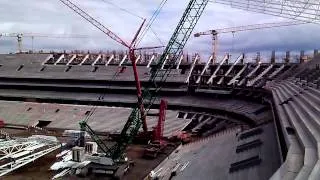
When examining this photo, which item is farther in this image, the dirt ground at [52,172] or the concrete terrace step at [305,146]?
the dirt ground at [52,172]

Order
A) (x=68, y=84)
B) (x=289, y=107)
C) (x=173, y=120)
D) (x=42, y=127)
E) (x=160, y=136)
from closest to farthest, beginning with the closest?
(x=289, y=107) → (x=160, y=136) → (x=173, y=120) → (x=42, y=127) → (x=68, y=84)

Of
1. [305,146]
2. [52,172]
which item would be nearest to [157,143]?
[52,172]

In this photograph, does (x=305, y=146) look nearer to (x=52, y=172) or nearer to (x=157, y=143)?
(x=52, y=172)

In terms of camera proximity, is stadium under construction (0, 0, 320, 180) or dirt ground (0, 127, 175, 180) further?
dirt ground (0, 127, 175, 180)

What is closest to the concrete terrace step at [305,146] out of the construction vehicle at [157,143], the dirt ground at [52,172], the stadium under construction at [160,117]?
the stadium under construction at [160,117]

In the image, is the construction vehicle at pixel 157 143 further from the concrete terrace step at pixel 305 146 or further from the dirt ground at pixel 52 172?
the concrete terrace step at pixel 305 146

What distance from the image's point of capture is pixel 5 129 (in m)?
78.2

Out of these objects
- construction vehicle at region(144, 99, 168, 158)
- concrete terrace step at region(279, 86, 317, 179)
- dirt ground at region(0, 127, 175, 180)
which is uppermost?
concrete terrace step at region(279, 86, 317, 179)

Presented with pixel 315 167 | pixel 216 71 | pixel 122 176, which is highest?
pixel 216 71

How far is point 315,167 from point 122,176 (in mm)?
33269

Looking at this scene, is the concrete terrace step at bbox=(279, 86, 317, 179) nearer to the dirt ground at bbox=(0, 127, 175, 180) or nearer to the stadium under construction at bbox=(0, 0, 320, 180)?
the stadium under construction at bbox=(0, 0, 320, 180)

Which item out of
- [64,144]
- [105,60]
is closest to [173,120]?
[64,144]

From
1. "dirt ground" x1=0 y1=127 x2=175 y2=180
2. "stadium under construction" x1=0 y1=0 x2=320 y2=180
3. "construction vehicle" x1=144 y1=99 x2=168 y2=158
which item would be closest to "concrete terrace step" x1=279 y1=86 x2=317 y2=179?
"stadium under construction" x1=0 y1=0 x2=320 y2=180

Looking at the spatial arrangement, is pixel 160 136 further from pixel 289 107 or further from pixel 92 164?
pixel 289 107
